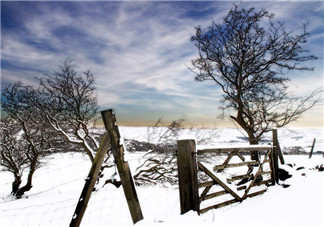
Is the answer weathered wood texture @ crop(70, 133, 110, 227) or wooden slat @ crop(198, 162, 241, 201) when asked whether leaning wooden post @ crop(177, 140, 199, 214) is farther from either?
weathered wood texture @ crop(70, 133, 110, 227)

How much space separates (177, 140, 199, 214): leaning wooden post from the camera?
11.4 ft

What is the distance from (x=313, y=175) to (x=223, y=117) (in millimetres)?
8241

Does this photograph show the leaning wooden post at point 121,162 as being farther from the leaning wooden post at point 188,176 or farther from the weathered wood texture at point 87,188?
the leaning wooden post at point 188,176

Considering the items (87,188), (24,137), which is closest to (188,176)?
(87,188)

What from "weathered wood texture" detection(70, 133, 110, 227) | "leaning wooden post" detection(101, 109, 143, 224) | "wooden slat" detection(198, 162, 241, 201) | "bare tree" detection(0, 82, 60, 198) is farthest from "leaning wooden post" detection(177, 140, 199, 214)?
"bare tree" detection(0, 82, 60, 198)

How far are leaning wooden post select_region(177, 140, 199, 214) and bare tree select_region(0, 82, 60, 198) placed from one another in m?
11.2

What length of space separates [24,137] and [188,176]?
14041mm

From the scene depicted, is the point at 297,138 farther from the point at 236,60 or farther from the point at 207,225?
the point at 207,225

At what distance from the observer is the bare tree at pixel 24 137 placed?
42.6ft

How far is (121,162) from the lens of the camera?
9.22 feet

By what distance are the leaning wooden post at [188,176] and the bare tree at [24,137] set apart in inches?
441

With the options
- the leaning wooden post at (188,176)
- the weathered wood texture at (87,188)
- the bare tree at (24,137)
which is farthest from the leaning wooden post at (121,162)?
the bare tree at (24,137)

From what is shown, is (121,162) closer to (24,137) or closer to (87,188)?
(87,188)

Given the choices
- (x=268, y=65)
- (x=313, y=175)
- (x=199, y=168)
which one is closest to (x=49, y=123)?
(x=199, y=168)
